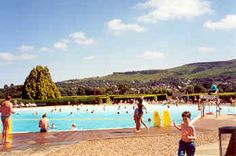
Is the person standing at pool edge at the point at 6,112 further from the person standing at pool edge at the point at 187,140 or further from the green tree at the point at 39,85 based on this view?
the green tree at the point at 39,85

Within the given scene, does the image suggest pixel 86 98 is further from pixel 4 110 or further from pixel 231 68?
pixel 231 68

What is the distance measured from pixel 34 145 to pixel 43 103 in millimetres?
45480

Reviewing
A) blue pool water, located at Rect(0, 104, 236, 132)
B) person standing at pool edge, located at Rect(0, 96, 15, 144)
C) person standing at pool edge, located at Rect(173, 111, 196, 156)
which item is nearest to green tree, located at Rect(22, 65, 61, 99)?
blue pool water, located at Rect(0, 104, 236, 132)

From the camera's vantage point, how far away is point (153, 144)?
12.3 meters

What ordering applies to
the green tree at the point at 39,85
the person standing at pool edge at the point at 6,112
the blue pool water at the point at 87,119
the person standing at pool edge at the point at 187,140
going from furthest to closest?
1. the green tree at the point at 39,85
2. the blue pool water at the point at 87,119
3. the person standing at pool edge at the point at 6,112
4. the person standing at pool edge at the point at 187,140

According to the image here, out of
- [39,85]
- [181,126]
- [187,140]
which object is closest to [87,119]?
[181,126]

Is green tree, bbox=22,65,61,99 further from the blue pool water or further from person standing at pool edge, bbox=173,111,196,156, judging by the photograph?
person standing at pool edge, bbox=173,111,196,156

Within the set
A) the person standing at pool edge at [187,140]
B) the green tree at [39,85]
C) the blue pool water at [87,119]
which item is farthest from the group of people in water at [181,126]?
the green tree at [39,85]

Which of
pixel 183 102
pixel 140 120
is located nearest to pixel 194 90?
pixel 183 102

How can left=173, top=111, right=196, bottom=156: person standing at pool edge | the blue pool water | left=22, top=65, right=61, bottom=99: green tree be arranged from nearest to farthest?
1. left=173, top=111, right=196, bottom=156: person standing at pool edge
2. the blue pool water
3. left=22, top=65, right=61, bottom=99: green tree

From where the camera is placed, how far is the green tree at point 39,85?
60.0m

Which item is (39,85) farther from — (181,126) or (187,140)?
(187,140)

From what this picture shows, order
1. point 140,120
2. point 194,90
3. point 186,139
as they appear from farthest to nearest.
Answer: point 194,90
point 140,120
point 186,139

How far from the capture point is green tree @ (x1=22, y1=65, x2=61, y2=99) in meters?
60.0
